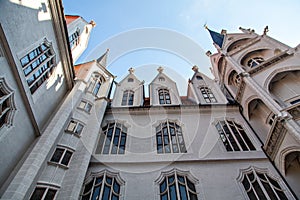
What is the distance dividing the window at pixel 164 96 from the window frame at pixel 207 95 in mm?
3512

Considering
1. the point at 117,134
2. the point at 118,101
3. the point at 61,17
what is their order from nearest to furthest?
1. the point at 61,17
2. the point at 117,134
3. the point at 118,101

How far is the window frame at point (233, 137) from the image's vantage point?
12539 mm

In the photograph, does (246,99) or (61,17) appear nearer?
(61,17)

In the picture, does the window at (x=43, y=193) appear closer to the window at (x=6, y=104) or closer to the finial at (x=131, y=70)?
the window at (x=6, y=104)

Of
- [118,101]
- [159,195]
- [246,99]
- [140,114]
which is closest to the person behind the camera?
[159,195]

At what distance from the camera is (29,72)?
31.6ft

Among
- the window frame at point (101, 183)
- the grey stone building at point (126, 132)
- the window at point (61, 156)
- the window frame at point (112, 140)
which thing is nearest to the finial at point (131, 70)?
the grey stone building at point (126, 132)

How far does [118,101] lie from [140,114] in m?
3.04

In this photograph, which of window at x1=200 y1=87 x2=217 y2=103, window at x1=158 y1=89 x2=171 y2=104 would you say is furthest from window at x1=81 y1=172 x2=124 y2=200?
window at x1=200 y1=87 x2=217 y2=103

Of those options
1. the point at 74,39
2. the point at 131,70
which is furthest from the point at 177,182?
the point at 74,39

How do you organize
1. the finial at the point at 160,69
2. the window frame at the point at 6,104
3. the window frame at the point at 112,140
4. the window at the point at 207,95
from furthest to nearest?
1. the finial at the point at 160,69
2. the window at the point at 207,95
3. the window frame at the point at 112,140
4. the window frame at the point at 6,104

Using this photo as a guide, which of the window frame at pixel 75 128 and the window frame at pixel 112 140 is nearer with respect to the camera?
the window frame at pixel 75 128

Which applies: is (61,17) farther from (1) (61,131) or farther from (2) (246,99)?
(2) (246,99)

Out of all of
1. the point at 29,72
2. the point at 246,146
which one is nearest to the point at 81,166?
the point at 29,72
